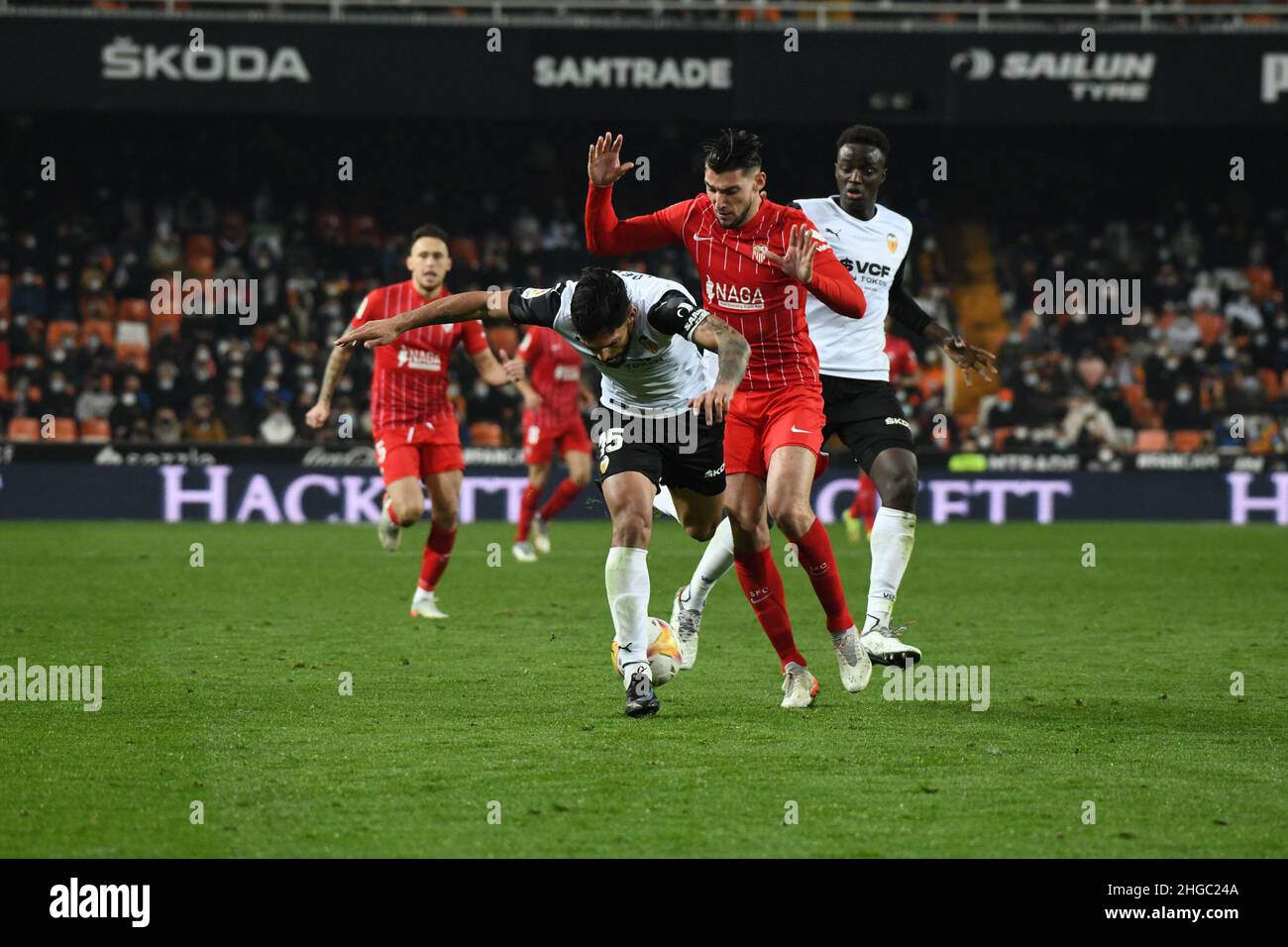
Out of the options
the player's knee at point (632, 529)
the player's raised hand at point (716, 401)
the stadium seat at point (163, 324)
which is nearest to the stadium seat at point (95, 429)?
the stadium seat at point (163, 324)

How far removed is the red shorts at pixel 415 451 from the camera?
1132 centimetres

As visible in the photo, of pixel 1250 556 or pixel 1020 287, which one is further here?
pixel 1020 287

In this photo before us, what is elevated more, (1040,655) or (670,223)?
(670,223)

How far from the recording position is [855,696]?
25.8ft

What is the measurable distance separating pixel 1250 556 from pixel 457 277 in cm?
1408

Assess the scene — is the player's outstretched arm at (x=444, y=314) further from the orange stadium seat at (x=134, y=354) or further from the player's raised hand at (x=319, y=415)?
the orange stadium seat at (x=134, y=354)

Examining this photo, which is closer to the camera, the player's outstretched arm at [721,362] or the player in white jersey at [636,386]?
the player's outstretched arm at [721,362]

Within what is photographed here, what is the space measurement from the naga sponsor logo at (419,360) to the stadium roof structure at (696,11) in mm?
13968

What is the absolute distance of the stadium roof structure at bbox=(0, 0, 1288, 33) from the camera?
2458 cm

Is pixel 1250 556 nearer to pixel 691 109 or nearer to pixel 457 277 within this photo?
pixel 691 109

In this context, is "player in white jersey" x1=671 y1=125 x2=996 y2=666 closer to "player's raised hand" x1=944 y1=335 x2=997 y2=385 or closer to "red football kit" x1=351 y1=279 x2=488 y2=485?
"player's raised hand" x1=944 y1=335 x2=997 y2=385

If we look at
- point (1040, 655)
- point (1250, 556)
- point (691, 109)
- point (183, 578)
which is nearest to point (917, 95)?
point (691, 109)

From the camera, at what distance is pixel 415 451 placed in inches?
449

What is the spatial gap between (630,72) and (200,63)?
6194mm
